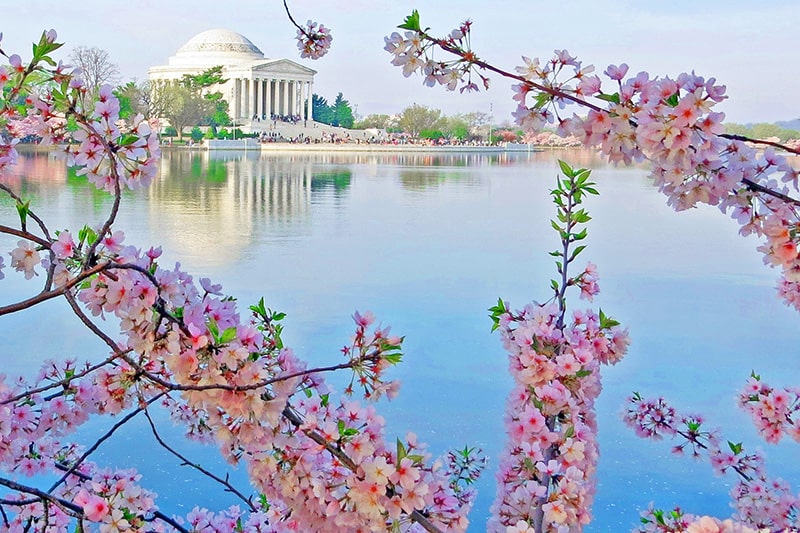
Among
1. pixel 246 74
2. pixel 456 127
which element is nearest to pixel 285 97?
pixel 246 74

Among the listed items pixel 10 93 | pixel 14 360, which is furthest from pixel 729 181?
pixel 14 360

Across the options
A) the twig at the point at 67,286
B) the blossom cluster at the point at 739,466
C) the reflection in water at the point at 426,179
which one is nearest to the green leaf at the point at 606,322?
the blossom cluster at the point at 739,466

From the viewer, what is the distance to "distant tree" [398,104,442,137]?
6000 cm

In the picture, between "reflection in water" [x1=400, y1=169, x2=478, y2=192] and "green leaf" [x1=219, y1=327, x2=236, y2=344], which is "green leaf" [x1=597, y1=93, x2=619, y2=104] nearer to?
"green leaf" [x1=219, y1=327, x2=236, y2=344]

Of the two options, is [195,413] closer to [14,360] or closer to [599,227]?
[14,360]

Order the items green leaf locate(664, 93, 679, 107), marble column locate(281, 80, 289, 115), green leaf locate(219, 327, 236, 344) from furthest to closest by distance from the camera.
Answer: marble column locate(281, 80, 289, 115) → green leaf locate(664, 93, 679, 107) → green leaf locate(219, 327, 236, 344)

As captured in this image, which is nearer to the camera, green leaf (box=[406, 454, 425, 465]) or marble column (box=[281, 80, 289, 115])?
green leaf (box=[406, 454, 425, 465])

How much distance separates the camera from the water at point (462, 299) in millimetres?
3432

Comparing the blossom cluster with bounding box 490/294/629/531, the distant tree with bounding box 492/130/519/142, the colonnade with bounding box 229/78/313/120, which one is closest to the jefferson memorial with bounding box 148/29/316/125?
the colonnade with bounding box 229/78/313/120

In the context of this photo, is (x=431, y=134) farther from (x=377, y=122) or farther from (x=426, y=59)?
(x=426, y=59)

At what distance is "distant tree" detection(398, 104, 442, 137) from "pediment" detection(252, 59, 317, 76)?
25.7 feet

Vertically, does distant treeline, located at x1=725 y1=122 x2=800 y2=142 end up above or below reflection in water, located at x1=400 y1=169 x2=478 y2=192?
above

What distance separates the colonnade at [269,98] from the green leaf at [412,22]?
58.9 m

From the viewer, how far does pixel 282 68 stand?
6072 cm
